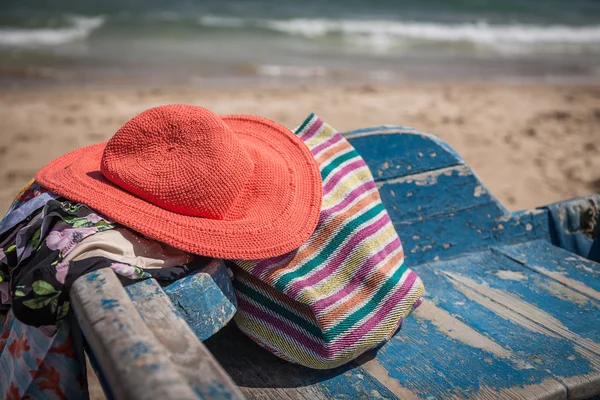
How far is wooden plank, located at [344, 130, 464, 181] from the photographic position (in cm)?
201

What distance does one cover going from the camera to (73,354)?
4.06 feet

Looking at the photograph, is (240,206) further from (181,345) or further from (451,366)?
(451,366)

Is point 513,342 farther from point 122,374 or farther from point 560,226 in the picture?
point 122,374

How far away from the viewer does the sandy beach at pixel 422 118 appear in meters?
5.04

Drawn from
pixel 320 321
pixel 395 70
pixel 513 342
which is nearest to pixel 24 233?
pixel 320 321

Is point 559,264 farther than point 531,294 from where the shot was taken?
Yes

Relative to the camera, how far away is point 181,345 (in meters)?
1.00

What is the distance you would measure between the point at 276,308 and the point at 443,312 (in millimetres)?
632

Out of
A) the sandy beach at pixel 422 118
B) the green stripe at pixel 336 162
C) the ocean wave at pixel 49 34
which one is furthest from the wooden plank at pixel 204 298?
the ocean wave at pixel 49 34

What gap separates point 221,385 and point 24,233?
671 millimetres

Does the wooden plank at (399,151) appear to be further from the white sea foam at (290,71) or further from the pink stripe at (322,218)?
the white sea foam at (290,71)

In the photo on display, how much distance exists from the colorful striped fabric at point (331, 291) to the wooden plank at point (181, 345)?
0.29 meters

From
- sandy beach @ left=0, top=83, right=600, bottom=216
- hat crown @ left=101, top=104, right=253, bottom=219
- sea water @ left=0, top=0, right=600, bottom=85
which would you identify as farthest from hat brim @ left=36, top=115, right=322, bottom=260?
sea water @ left=0, top=0, right=600, bottom=85

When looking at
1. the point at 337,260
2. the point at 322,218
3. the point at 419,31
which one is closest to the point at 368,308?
the point at 337,260
